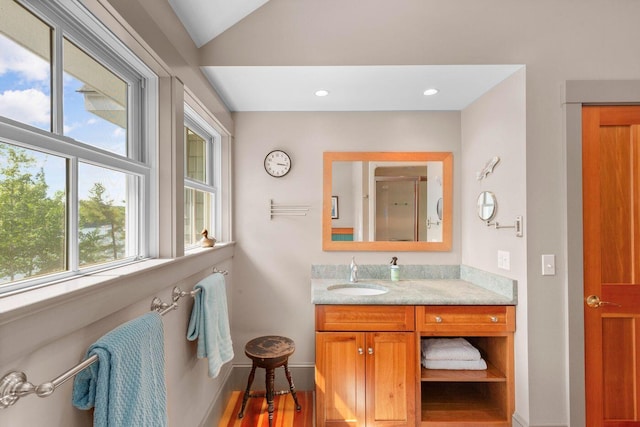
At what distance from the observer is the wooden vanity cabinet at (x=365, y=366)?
6.40 feet

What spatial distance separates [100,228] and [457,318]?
76.7 inches

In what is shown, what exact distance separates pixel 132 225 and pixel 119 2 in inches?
33.0

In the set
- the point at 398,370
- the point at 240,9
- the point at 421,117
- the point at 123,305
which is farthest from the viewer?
the point at 421,117

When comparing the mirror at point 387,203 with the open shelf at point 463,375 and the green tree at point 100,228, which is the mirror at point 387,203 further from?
the green tree at point 100,228

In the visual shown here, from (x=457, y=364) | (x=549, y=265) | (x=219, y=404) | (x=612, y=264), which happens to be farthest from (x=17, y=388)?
(x=612, y=264)

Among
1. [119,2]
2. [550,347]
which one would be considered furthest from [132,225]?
[550,347]

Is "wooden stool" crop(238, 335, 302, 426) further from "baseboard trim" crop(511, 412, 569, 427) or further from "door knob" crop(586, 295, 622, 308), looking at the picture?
"door knob" crop(586, 295, 622, 308)

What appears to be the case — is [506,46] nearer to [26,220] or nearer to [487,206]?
[487,206]

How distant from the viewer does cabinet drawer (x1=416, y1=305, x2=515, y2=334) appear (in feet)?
6.47

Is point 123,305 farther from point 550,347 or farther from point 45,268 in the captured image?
point 550,347

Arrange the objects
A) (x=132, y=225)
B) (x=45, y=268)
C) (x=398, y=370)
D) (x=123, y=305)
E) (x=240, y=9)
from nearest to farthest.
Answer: (x=45, y=268)
(x=123, y=305)
(x=132, y=225)
(x=240, y=9)
(x=398, y=370)

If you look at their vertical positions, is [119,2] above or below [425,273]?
above

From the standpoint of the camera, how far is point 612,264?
181 cm

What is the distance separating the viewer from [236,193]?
8.51 ft
